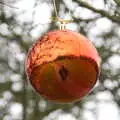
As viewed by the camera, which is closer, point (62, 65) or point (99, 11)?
point (62, 65)

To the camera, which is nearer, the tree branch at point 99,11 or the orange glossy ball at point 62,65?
the orange glossy ball at point 62,65

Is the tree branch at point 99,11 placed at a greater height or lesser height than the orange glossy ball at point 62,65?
lesser

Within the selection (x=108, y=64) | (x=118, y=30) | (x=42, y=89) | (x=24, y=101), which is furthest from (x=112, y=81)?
(x=42, y=89)

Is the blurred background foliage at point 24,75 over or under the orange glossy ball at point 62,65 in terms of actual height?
under

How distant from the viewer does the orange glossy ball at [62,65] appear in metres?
1.54

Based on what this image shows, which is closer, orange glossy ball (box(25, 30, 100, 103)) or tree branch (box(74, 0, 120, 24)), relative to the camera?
orange glossy ball (box(25, 30, 100, 103))

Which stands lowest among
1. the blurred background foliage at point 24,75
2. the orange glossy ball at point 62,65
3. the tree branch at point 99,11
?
the blurred background foliage at point 24,75

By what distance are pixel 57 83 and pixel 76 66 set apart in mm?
87

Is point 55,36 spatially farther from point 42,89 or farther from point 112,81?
point 112,81

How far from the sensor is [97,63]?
1.60 m

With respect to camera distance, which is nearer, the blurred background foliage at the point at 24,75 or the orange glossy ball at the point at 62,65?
the orange glossy ball at the point at 62,65

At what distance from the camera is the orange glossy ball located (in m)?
1.54

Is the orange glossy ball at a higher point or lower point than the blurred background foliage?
higher

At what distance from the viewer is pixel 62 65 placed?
1564mm
